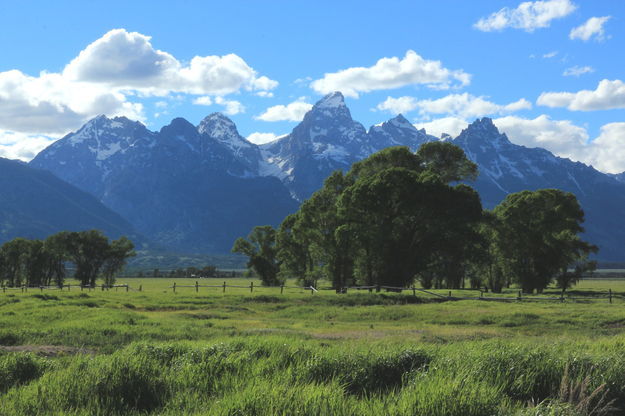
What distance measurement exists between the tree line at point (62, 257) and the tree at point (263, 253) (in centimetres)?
3458

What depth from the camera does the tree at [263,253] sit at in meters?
103

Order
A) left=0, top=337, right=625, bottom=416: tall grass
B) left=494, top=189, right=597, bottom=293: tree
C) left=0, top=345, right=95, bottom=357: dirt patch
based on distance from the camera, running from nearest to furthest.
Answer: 1. left=0, top=337, right=625, bottom=416: tall grass
2. left=0, top=345, right=95, bottom=357: dirt patch
3. left=494, top=189, right=597, bottom=293: tree

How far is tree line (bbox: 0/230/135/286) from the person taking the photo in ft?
381

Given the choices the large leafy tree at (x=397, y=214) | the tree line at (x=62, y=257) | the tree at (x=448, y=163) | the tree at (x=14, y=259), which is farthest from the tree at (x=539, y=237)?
the tree at (x=14, y=259)

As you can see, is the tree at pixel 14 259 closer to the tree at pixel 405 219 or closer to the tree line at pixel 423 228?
the tree line at pixel 423 228

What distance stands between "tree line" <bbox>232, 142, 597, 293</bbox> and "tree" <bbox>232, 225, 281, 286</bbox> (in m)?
9.91

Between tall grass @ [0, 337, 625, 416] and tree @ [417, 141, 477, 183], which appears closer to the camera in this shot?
tall grass @ [0, 337, 625, 416]

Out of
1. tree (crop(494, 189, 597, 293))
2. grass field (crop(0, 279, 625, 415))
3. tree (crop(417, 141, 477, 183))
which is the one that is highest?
tree (crop(417, 141, 477, 183))

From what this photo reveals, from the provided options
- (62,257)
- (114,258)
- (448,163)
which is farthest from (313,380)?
(62,257)

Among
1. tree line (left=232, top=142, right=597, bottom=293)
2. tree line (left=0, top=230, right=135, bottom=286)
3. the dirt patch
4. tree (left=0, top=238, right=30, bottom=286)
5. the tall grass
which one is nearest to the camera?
the tall grass

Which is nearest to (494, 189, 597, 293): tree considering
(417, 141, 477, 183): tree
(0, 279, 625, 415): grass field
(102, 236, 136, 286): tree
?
(417, 141, 477, 183): tree

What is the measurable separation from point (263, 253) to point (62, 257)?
47929 mm

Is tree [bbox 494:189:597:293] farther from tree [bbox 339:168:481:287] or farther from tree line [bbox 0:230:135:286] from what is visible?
tree line [bbox 0:230:135:286]

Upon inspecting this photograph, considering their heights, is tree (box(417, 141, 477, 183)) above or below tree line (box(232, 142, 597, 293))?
above
